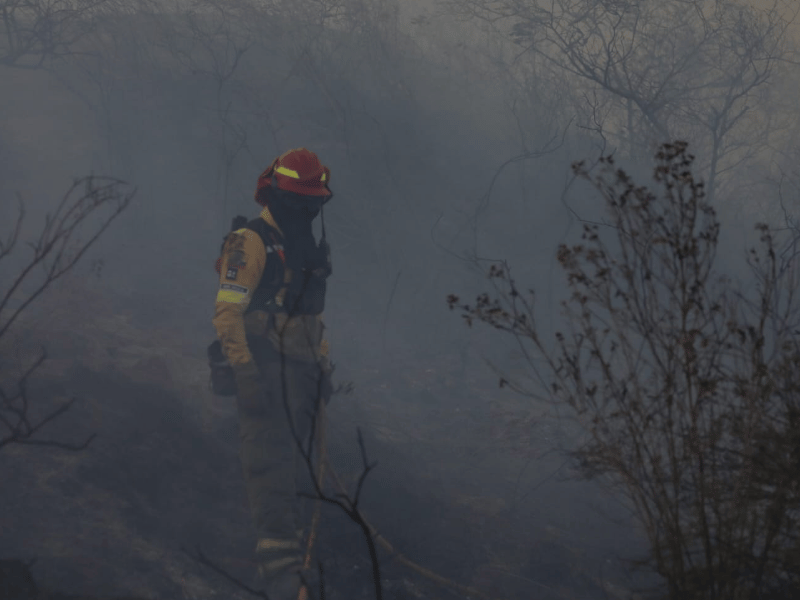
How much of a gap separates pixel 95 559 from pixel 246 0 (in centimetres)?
1423

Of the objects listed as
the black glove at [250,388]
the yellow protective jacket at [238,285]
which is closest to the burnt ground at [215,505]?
the black glove at [250,388]

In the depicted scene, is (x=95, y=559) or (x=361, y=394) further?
(x=361, y=394)

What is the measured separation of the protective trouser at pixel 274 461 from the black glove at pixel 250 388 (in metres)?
0.01

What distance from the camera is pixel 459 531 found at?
204 inches

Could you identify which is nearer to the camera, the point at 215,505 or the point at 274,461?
the point at 274,461

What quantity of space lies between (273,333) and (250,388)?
1.40 ft

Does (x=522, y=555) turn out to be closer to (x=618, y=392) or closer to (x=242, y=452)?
(x=242, y=452)

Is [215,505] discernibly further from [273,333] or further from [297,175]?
[297,175]

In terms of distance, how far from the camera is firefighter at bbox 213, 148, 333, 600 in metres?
4.12

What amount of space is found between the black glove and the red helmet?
1220mm

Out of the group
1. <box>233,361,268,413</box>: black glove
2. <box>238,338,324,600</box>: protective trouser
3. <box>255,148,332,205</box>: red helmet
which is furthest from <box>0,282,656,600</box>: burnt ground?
<box>255,148,332,205</box>: red helmet

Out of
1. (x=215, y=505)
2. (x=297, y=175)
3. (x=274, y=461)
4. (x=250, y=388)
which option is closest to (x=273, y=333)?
(x=250, y=388)

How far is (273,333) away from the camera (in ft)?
14.6

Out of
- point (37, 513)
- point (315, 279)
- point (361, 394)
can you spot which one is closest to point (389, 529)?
point (315, 279)
